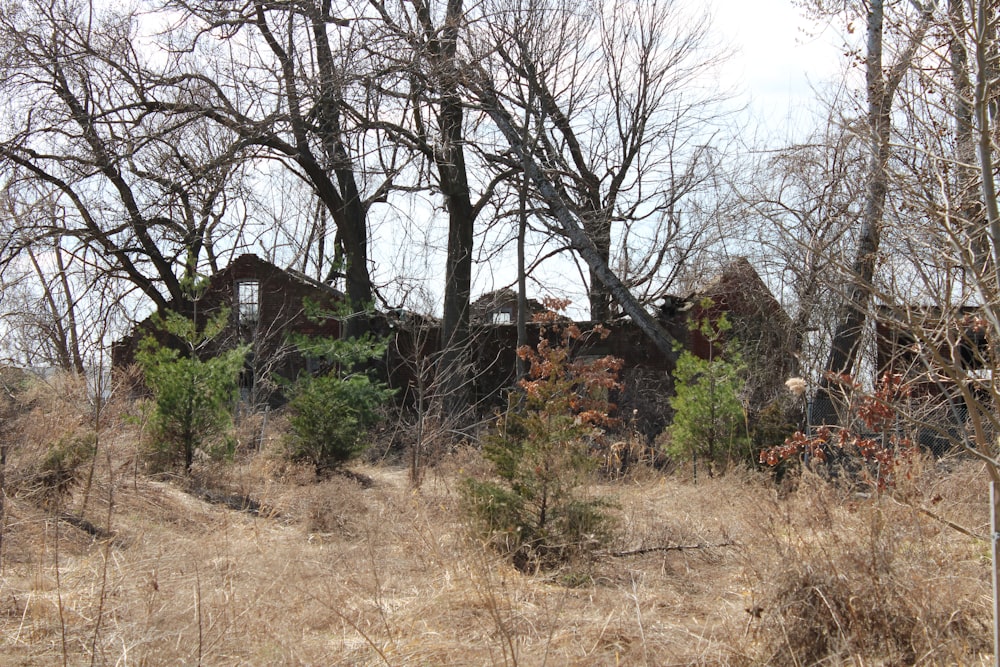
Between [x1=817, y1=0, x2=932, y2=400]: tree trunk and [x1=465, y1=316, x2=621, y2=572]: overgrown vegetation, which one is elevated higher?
[x1=817, y1=0, x2=932, y2=400]: tree trunk

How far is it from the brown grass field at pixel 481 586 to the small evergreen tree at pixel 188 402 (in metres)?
1.80

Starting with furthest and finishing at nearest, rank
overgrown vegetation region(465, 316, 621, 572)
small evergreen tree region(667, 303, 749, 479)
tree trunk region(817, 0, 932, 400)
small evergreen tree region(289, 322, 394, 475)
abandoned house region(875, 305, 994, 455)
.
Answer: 1. small evergreen tree region(289, 322, 394, 475)
2. small evergreen tree region(667, 303, 749, 479)
3. overgrown vegetation region(465, 316, 621, 572)
4. tree trunk region(817, 0, 932, 400)
5. abandoned house region(875, 305, 994, 455)

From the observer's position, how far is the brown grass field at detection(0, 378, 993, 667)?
400 centimetres

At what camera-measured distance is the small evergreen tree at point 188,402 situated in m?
9.70

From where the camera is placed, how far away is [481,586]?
196 inches

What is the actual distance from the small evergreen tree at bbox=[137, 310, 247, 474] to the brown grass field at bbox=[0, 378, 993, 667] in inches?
70.8

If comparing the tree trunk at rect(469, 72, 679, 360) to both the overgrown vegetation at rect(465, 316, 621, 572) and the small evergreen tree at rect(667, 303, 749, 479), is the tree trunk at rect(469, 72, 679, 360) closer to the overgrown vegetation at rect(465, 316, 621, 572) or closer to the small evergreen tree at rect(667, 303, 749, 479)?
the small evergreen tree at rect(667, 303, 749, 479)

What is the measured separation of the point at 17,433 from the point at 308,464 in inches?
125

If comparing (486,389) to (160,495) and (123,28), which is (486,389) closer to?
(123,28)

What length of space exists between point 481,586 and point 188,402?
232 inches

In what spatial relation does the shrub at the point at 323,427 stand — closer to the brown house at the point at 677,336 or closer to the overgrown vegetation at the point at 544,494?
the brown house at the point at 677,336

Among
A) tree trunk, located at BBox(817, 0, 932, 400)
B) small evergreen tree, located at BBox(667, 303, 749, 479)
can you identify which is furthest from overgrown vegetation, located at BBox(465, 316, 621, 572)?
small evergreen tree, located at BBox(667, 303, 749, 479)

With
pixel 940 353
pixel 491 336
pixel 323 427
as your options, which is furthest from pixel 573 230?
pixel 940 353

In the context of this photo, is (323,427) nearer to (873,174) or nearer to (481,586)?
(481,586)
